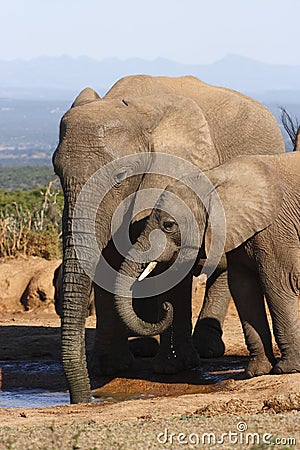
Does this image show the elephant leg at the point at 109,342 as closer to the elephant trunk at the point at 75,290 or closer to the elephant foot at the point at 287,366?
the elephant trunk at the point at 75,290

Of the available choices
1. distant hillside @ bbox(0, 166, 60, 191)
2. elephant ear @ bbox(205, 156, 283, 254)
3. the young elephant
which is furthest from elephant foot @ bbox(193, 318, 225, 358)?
distant hillside @ bbox(0, 166, 60, 191)

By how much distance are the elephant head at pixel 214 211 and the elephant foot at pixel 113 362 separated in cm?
170

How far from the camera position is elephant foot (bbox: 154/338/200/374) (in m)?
8.91

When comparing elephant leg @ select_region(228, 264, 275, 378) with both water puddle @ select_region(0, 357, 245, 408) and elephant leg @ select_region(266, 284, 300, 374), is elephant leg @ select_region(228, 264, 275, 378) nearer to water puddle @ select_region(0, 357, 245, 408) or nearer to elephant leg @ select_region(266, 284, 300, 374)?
elephant leg @ select_region(266, 284, 300, 374)

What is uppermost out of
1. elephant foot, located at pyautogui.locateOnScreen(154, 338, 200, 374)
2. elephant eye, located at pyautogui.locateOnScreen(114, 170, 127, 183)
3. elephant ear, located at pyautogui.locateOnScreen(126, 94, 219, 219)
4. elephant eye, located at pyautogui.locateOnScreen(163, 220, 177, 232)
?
elephant ear, located at pyautogui.locateOnScreen(126, 94, 219, 219)

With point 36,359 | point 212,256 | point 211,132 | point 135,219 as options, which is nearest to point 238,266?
point 212,256

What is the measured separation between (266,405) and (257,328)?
174 cm

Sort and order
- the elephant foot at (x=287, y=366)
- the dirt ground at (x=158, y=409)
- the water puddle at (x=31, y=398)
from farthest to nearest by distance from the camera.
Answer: the water puddle at (x=31, y=398) → the elephant foot at (x=287, y=366) → the dirt ground at (x=158, y=409)

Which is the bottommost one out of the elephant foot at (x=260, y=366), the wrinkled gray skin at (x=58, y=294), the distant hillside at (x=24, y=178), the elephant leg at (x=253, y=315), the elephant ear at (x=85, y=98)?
the distant hillside at (x=24, y=178)

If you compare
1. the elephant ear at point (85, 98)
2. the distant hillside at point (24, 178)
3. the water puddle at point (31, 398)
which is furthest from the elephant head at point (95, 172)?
the distant hillside at point (24, 178)

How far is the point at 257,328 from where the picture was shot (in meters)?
8.08

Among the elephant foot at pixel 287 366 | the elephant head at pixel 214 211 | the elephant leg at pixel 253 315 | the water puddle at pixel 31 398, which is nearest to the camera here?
the elephant head at pixel 214 211

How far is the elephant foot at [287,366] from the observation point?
311 inches

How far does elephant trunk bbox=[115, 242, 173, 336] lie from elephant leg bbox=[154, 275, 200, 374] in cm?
132
